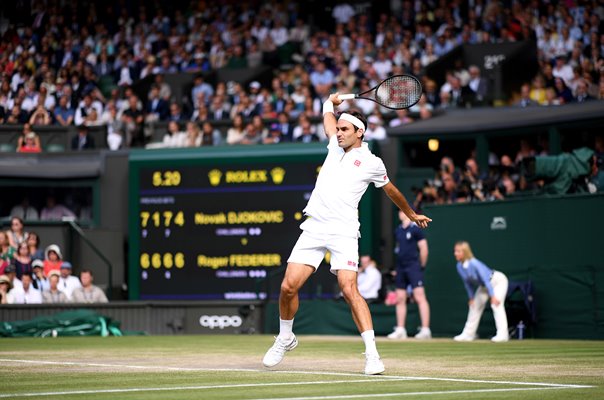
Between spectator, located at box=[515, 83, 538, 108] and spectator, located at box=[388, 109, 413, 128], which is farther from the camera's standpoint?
spectator, located at box=[388, 109, 413, 128]

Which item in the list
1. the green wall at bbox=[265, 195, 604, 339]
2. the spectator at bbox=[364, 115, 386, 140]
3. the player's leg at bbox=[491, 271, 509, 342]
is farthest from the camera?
the spectator at bbox=[364, 115, 386, 140]

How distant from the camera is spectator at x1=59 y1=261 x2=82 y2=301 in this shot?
73.2 feet

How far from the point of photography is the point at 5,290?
21.9m

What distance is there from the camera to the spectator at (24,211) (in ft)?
85.7

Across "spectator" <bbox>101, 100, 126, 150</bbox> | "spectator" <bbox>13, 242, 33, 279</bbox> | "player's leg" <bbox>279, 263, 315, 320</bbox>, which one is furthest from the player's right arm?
"spectator" <bbox>101, 100, 126, 150</bbox>

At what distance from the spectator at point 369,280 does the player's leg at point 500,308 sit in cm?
353

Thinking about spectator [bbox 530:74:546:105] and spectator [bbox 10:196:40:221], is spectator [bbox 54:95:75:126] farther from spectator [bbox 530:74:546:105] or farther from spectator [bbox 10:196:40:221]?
spectator [bbox 530:74:546:105]

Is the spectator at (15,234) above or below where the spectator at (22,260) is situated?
above

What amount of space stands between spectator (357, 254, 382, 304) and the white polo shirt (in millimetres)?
11405

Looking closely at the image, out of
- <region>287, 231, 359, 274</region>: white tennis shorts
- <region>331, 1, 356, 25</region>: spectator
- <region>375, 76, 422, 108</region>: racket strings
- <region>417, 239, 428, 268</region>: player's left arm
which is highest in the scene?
<region>331, 1, 356, 25</region>: spectator

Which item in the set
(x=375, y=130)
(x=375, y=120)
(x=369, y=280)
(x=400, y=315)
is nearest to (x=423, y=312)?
(x=400, y=315)

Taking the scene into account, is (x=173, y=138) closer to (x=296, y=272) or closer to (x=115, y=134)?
(x=115, y=134)

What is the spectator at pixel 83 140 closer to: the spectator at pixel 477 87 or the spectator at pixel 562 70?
the spectator at pixel 477 87

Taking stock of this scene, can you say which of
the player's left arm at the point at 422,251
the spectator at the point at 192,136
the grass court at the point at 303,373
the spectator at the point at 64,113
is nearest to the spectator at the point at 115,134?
the spectator at the point at 64,113
